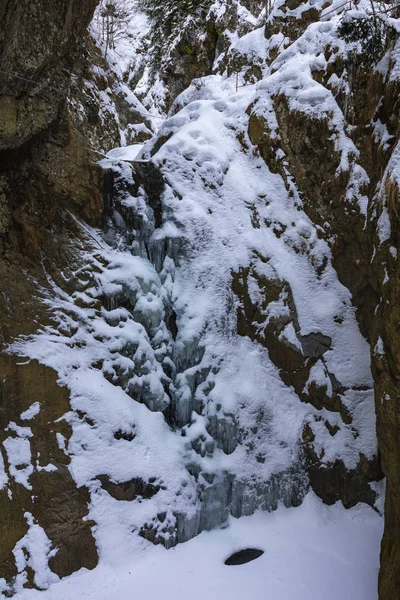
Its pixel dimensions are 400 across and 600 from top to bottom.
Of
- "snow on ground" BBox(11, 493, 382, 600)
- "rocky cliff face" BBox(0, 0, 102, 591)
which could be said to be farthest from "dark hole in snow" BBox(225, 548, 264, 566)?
"rocky cliff face" BBox(0, 0, 102, 591)

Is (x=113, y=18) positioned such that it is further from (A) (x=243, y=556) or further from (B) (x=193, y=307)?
(A) (x=243, y=556)

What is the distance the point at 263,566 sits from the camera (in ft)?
16.1

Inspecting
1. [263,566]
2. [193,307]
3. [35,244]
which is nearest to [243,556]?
[263,566]

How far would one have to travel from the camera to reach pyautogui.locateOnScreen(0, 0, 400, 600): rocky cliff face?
4.83 meters

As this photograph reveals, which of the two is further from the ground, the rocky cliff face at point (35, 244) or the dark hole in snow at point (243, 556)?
the rocky cliff face at point (35, 244)

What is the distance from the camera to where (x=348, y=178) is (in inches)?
257

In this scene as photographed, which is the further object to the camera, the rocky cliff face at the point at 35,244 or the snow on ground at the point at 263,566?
the rocky cliff face at the point at 35,244

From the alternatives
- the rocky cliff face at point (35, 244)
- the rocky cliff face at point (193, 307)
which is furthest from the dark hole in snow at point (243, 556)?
the rocky cliff face at point (35, 244)

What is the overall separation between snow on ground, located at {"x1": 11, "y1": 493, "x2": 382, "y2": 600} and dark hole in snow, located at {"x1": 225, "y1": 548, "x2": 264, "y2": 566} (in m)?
0.05

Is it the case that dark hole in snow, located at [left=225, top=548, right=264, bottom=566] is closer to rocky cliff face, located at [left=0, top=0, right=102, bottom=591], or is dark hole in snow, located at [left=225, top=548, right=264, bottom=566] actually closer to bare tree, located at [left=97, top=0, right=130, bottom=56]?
rocky cliff face, located at [left=0, top=0, right=102, bottom=591]

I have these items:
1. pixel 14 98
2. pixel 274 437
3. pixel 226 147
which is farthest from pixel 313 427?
pixel 14 98

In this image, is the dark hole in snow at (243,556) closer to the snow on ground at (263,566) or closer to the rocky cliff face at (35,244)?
the snow on ground at (263,566)

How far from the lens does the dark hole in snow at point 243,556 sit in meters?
4.94

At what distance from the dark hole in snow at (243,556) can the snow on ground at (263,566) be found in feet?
0.18
